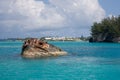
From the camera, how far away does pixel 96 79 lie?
31156 millimetres

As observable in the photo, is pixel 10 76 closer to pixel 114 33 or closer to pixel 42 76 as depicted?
pixel 42 76

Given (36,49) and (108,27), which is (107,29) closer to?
(108,27)

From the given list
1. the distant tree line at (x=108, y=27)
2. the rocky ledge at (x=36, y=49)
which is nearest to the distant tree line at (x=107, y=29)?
the distant tree line at (x=108, y=27)

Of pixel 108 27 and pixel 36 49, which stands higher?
pixel 108 27

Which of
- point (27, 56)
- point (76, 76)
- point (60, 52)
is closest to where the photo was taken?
point (76, 76)

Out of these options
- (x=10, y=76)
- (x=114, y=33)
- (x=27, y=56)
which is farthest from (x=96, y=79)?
(x=114, y=33)

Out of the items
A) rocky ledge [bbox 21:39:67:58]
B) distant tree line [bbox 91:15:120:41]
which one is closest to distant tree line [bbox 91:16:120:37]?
distant tree line [bbox 91:15:120:41]

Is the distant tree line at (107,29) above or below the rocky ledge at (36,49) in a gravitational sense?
above

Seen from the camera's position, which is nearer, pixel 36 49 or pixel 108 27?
pixel 36 49

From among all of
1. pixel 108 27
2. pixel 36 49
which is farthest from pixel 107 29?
pixel 36 49

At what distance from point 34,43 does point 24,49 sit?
2.61 m

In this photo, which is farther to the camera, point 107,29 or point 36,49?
point 107,29

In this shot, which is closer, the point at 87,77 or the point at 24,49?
the point at 87,77

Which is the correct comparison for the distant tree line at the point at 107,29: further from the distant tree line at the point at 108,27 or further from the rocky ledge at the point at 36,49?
the rocky ledge at the point at 36,49
